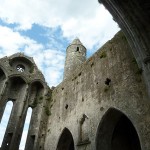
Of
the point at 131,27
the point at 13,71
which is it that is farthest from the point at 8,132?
the point at 131,27

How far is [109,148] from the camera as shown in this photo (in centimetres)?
897

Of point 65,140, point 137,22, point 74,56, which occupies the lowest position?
point 65,140

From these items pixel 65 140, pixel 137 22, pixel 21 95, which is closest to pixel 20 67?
pixel 21 95

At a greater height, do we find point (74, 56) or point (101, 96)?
point (74, 56)

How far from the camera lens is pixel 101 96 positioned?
9445mm

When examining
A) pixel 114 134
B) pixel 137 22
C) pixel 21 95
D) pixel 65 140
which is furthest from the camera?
pixel 21 95

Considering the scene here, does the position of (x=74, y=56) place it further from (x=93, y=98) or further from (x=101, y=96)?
(x=101, y=96)

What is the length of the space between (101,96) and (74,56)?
1016 cm

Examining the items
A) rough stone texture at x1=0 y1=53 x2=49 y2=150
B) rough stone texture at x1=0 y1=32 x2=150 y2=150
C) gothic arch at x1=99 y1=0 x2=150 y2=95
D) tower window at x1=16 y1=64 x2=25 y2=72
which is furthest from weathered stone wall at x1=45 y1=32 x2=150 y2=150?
tower window at x1=16 y1=64 x2=25 y2=72

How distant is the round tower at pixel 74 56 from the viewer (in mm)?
18203

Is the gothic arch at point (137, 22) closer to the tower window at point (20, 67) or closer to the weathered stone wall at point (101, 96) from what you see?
the weathered stone wall at point (101, 96)

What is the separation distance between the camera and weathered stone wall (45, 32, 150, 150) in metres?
7.24

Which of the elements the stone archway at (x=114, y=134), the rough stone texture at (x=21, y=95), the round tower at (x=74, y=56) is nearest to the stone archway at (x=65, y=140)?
the rough stone texture at (x=21, y=95)

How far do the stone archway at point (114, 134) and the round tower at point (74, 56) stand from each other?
8.31m
